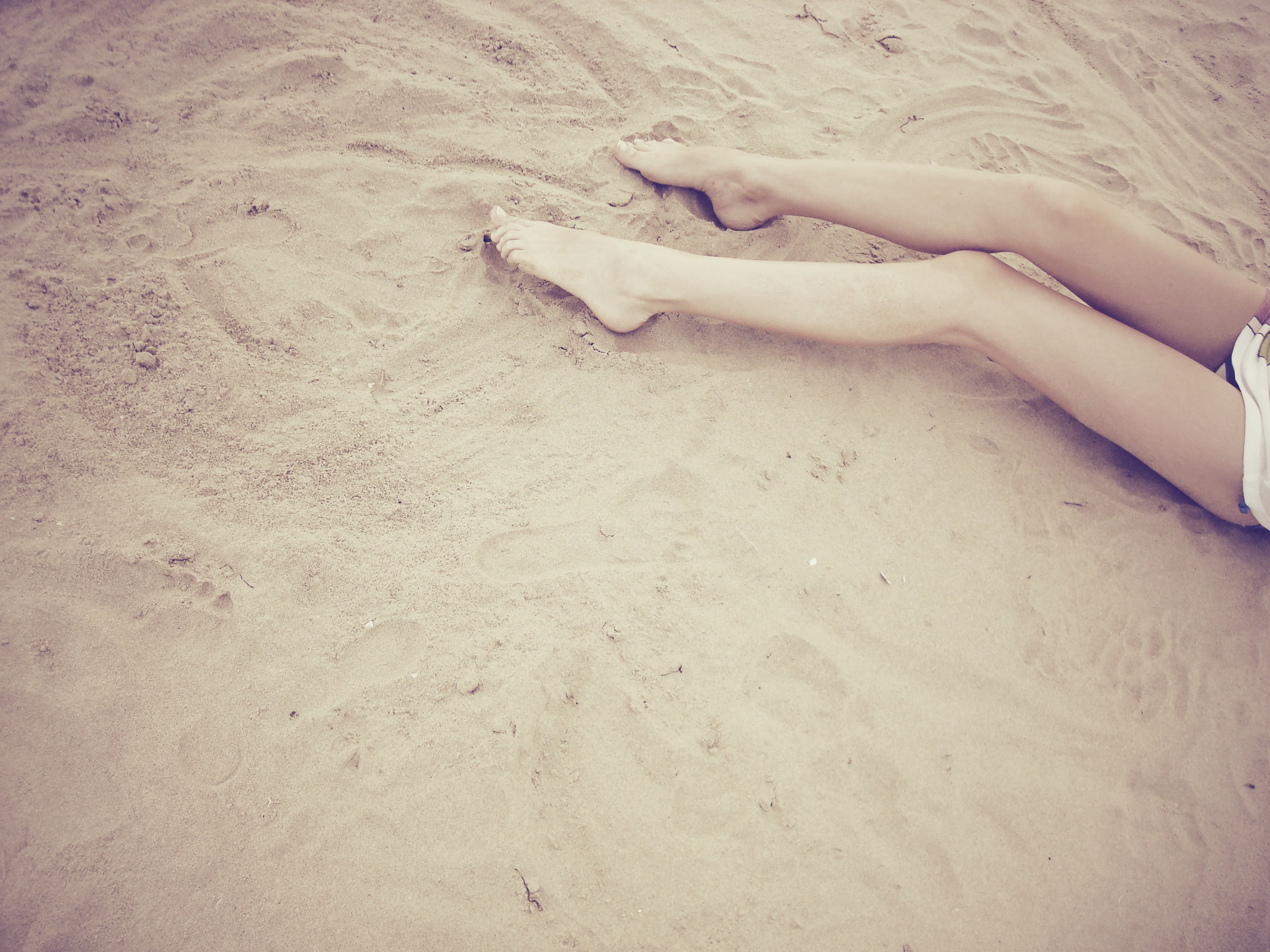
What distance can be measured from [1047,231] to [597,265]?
51.3 inches

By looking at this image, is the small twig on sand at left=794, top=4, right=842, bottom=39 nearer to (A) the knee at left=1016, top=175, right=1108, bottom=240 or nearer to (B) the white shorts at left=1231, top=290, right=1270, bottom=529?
(A) the knee at left=1016, top=175, right=1108, bottom=240

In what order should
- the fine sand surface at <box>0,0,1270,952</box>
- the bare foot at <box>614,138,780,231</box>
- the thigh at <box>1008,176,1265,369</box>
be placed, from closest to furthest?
the fine sand surface at <box>0,0,1270,952</box> → the thigh at <box>1008,176,1265,369</box> → the bare foot at <box>614,138,780,231</box>

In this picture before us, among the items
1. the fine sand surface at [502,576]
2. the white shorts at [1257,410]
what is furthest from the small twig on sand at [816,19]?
the white shorts at [1257,410]

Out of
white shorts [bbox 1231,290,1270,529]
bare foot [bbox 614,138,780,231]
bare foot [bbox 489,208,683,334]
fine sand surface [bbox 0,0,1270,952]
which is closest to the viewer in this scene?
fine sand surface [bbox 0,0,1270,952]

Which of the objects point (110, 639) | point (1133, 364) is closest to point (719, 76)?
point (1133, 364)

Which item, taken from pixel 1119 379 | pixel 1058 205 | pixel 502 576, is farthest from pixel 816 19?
pixel 502 576

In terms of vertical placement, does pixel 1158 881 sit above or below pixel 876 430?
below

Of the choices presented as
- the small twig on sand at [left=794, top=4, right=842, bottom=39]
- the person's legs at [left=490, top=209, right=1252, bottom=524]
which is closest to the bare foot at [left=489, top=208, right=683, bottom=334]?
the person's legs at [left=490, top=209, right=1252, bottom=524]

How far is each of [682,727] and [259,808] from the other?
937mm

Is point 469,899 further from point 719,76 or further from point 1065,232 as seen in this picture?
point 719,76

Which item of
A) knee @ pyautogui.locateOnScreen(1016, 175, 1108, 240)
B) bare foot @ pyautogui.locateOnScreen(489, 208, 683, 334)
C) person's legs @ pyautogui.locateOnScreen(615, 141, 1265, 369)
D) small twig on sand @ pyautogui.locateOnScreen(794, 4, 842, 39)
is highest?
small twig on sand @ pyautogui.locateOnScreen(794, 4, 842, 39)

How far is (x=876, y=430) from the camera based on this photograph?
6.63 feet

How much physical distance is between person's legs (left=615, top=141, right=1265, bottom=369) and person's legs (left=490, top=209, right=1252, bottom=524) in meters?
0.12

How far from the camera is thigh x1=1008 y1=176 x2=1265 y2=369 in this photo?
1.75 metres
